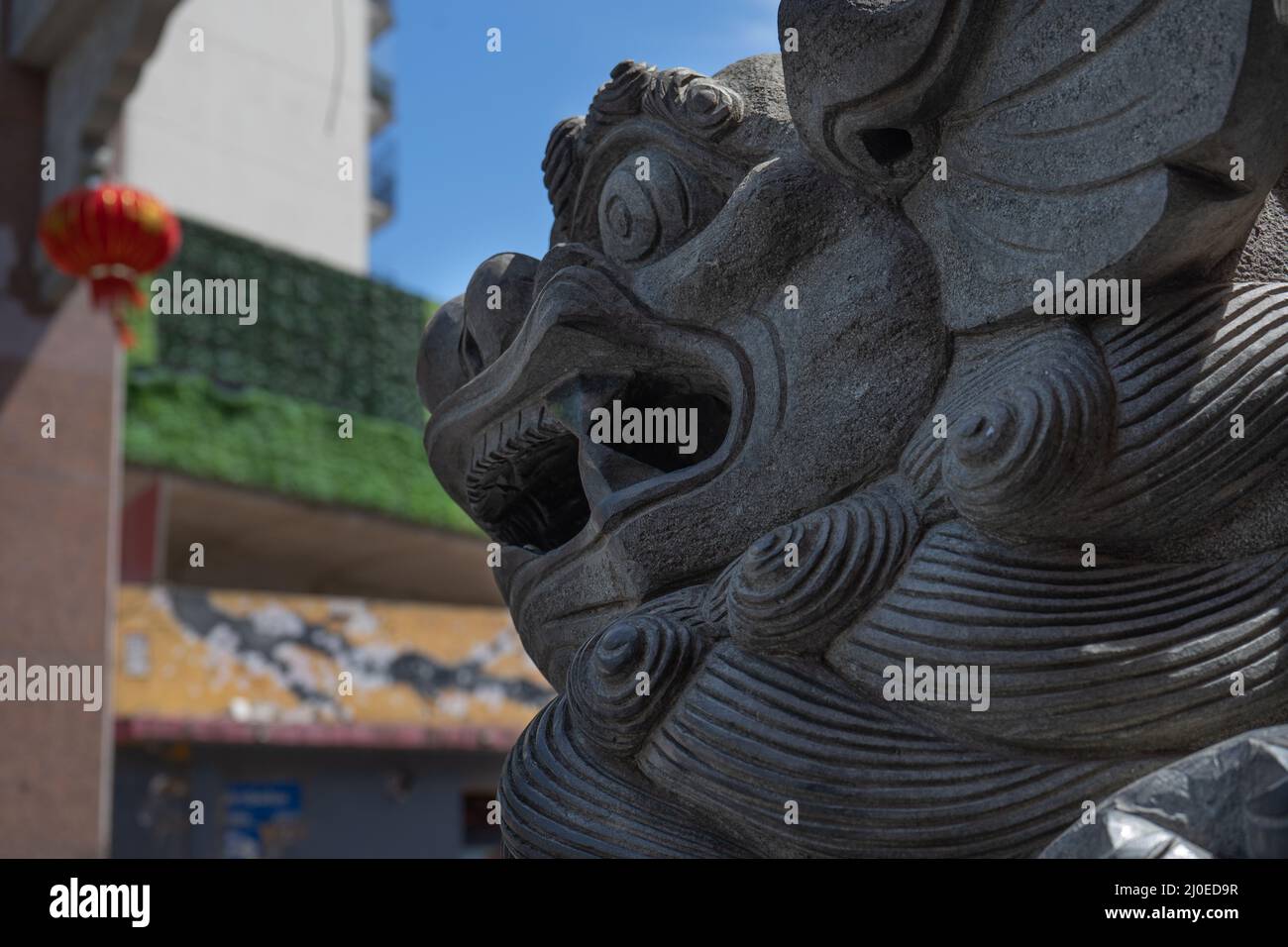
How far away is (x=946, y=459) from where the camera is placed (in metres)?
1.35

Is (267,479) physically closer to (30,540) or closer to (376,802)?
(376,802)

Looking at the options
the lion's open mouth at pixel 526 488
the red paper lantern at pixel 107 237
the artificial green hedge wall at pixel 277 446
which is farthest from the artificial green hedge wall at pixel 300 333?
A: the lion's open mouth at pixel 526 488

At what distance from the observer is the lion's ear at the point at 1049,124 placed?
129 centimetres

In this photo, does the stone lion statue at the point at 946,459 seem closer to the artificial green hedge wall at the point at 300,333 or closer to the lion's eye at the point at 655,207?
the lion's eye at the point at 655,207

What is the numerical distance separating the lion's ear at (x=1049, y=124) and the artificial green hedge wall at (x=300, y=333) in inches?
363

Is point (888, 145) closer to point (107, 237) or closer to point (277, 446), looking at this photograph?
point (107, 237)

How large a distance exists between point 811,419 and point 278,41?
15.0 metres

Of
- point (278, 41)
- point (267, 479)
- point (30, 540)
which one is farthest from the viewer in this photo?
point (278, 41)

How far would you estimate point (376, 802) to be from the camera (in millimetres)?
9391

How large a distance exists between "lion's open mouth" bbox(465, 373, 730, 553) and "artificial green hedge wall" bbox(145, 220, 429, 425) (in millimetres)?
8697

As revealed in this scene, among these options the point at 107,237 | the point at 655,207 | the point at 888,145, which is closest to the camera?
the point at 888,145

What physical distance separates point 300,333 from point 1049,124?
10170 millimetres

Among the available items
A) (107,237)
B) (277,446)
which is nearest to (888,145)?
(107,237)
